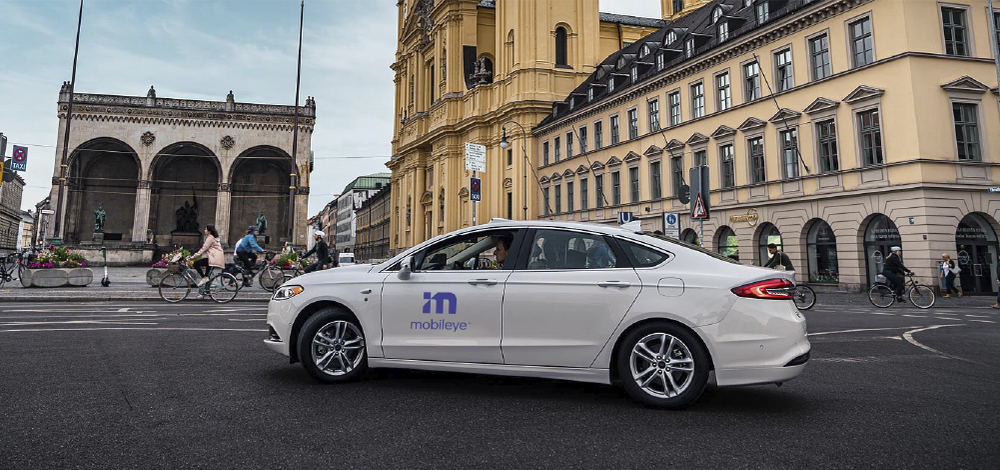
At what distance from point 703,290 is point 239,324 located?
8.22m

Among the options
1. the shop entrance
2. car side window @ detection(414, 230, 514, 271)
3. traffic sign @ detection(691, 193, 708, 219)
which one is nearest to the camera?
car side window @ detection(414, 230, 514, 271)

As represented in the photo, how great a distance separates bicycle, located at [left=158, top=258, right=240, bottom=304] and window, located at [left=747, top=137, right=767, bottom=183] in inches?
861

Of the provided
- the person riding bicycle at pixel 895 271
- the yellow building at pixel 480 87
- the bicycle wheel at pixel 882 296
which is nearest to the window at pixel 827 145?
the person riding bicycle at pixel 895 271

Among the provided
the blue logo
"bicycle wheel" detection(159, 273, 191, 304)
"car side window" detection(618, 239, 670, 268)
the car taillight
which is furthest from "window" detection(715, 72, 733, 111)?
the blue logo

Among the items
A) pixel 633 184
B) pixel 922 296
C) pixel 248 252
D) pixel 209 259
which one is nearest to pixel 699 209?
pixel 922 296

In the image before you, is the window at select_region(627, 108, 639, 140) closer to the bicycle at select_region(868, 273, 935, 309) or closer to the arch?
the arch

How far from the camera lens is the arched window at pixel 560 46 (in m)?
50.3

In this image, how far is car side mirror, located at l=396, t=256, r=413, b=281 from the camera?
5.19 metres

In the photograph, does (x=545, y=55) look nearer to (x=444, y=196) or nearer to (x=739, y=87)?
(x=444, y=196)

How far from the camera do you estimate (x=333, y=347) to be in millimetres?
5316

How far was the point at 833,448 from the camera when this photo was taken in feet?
11.5

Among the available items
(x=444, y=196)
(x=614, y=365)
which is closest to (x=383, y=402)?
(x=614, y=365)

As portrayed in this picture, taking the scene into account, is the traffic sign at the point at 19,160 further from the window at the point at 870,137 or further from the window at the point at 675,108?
the window at the point at 870,137

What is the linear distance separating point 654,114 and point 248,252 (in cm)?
2422
